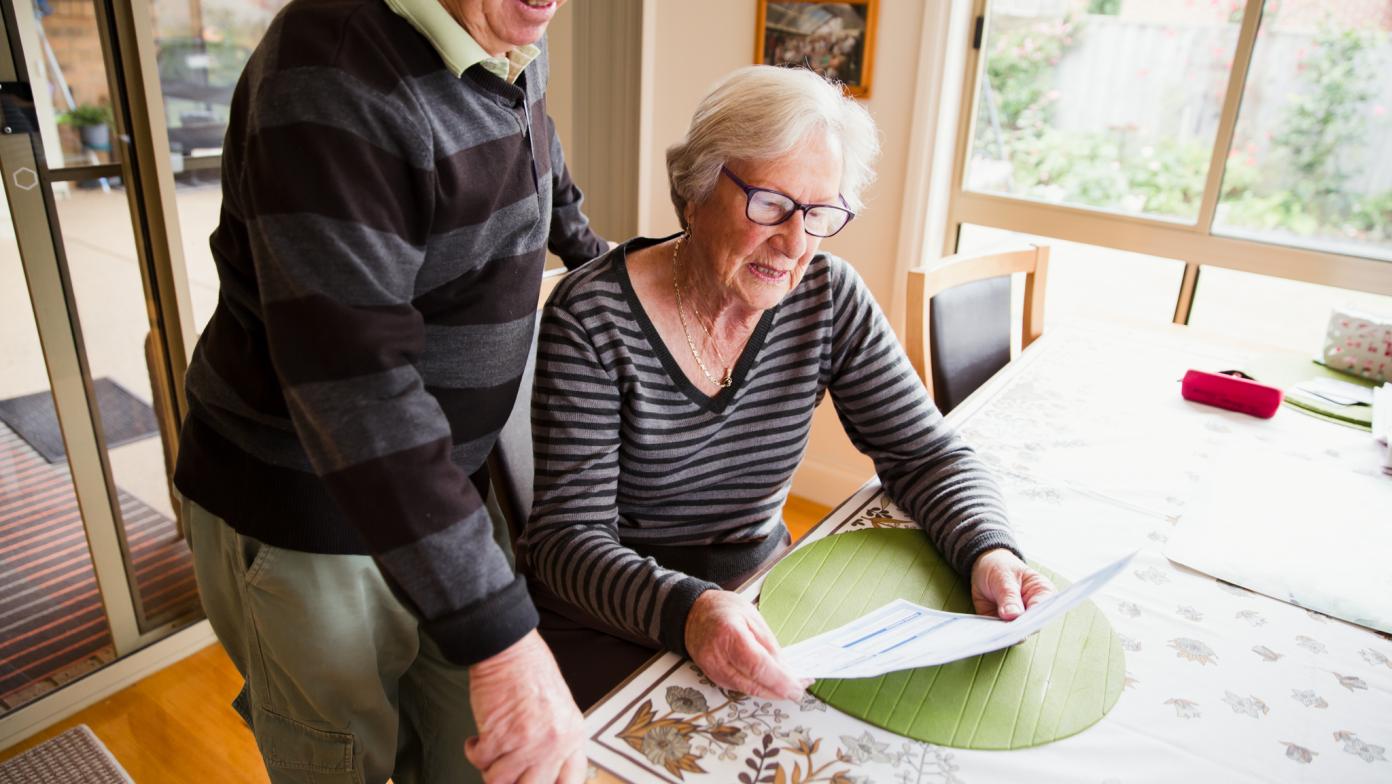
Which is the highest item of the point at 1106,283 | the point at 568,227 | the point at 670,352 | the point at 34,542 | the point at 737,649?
the point at 568,227

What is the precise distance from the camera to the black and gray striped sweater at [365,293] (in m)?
0.69

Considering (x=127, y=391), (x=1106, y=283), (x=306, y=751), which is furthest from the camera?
(x=1106, y=283)

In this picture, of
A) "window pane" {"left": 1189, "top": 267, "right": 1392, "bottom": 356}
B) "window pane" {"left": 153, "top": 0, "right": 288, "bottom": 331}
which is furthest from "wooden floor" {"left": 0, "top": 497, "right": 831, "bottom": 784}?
"window pane" {"left": 1189, "top": 267, "right": 1392, "bottom": 356}

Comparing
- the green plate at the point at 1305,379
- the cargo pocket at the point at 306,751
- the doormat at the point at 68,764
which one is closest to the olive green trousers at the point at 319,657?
the cargo pocket at the point at 306,751

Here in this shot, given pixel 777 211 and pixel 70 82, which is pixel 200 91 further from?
pixel 777 211

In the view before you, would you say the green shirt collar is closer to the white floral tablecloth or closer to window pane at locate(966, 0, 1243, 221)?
the white floral tablecloth

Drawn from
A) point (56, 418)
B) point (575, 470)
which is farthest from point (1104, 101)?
point (56, 418)

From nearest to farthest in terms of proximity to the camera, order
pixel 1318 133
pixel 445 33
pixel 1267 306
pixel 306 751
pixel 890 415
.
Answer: pixel 445 33, pixel 306 751, pixel 890 415, pixel 1318 133, pixel 1267 306

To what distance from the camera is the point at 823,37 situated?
2631 mm

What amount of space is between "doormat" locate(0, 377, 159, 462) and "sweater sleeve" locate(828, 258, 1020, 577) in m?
→ 1.57

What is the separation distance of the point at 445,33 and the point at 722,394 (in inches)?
22.7

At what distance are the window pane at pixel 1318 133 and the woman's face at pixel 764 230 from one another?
1.70 meters

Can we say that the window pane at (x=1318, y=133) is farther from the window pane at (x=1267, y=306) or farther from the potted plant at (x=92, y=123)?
the potted plant at (x=92, y=123)

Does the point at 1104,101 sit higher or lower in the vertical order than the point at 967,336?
higher
